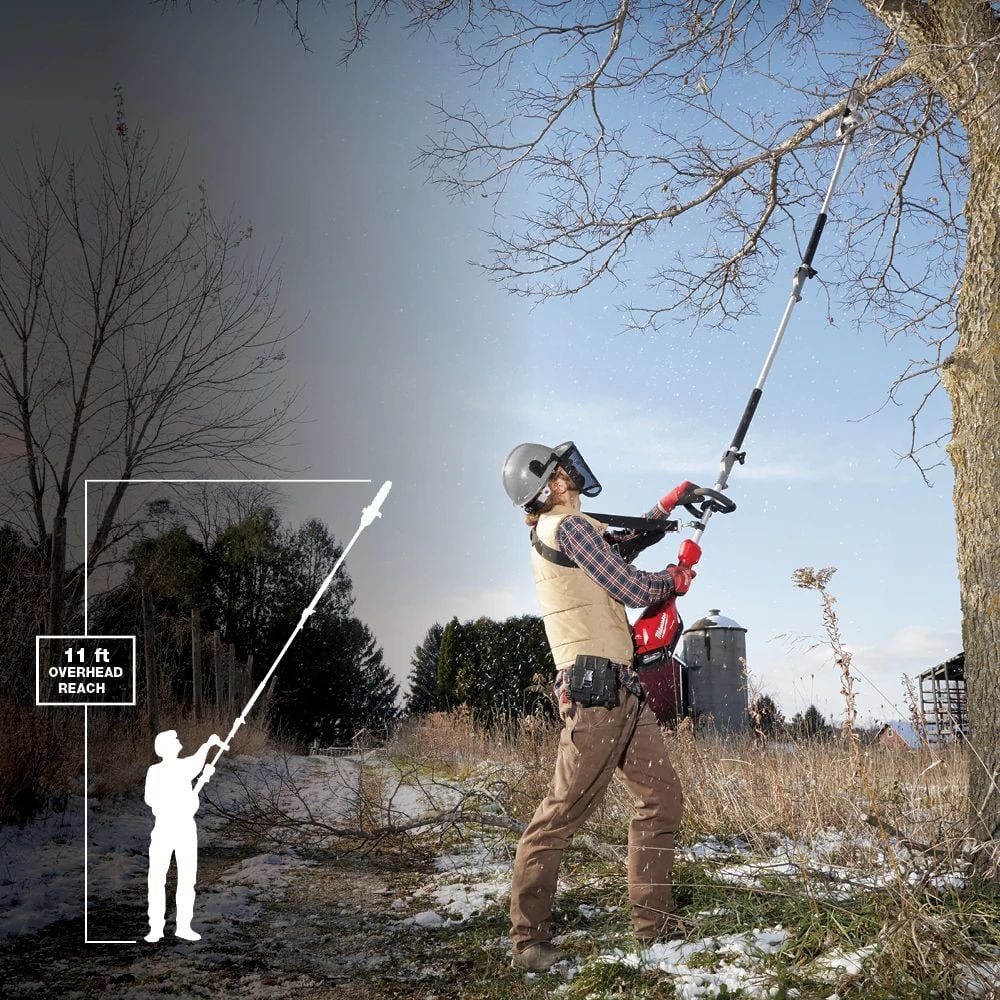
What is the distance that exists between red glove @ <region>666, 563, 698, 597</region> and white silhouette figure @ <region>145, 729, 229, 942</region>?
1.74m

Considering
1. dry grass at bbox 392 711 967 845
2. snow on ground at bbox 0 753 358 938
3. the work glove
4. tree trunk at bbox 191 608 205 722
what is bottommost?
snow on ground at bbox 0 753 358 938

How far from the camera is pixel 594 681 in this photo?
2.71 m

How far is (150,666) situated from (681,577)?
13.0 ft

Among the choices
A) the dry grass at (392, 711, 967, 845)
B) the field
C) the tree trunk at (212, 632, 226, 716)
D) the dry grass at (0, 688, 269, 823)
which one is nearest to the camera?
the field

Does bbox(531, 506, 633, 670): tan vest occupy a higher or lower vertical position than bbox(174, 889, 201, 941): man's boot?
higher

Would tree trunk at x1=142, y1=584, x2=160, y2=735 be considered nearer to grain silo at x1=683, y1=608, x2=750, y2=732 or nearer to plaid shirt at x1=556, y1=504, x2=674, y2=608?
plaid shirt at x1=556, y1=504, x2=674, y2=608

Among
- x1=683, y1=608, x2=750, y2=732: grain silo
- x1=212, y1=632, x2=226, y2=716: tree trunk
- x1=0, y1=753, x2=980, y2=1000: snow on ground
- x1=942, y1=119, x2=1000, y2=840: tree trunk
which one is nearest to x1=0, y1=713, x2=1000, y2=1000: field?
x1=0, y1=753, x2=980, y2=1000: snow on ground

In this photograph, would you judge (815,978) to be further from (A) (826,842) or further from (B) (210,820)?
(B) (210,820)

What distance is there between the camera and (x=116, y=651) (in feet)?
Result: 16.7

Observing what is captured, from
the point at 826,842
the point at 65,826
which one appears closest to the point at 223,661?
the point at 65,826

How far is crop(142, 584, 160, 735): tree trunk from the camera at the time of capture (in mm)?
5410

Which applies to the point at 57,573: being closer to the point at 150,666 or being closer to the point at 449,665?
the point at 150,666

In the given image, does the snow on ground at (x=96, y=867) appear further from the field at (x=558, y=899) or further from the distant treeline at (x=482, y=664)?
the distant treeline at (x=482, y=664)

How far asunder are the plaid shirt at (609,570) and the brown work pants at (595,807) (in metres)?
0.31
